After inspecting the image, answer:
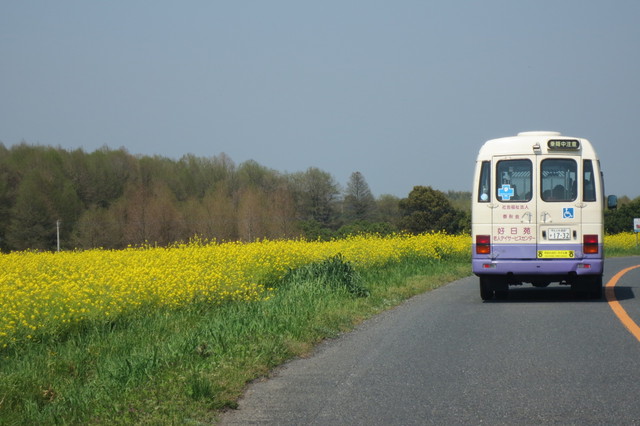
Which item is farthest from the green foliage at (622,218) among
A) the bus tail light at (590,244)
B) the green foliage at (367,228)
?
the bus tail light at (590,244)

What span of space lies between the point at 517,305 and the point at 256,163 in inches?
2978

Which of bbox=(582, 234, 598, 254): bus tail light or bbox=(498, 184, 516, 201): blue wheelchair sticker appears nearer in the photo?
bbox=(582, 234, 598, 254): bus tail light

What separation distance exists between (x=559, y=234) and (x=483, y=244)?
1289 mm

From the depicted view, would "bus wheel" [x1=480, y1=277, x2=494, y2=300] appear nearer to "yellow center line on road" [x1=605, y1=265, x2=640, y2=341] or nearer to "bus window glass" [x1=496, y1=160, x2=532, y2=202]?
"bus window glass" [x1=496, y1=160, x2=532, y2=202]

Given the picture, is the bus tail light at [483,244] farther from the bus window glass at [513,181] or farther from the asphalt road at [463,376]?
the asphalt road at [463,376]

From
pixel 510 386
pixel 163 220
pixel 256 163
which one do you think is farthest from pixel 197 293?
pixel 256 163

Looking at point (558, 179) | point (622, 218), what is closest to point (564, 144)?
point (558, 179)

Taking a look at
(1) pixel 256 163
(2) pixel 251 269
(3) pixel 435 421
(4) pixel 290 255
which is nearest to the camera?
(3) pixel 435 421

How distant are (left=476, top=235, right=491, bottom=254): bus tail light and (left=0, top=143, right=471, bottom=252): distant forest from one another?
30.5 meters

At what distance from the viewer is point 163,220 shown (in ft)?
188

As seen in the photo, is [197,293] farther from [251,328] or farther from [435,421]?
[435,421]

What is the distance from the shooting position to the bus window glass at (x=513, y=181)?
13.9 m

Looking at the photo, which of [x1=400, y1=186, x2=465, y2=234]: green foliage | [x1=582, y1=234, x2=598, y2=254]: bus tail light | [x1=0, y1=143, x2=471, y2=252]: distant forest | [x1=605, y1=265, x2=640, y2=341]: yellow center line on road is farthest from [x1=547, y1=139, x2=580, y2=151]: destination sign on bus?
[x1=400, y1=186, x2=465, y2=234]: green foliage

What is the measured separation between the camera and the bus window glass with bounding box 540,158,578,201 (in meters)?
13.7
